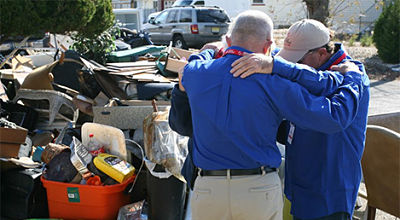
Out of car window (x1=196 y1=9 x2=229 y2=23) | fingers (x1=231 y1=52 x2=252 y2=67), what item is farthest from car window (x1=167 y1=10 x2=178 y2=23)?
fingers (x1=231 y1=52 x2=252 y2=67)

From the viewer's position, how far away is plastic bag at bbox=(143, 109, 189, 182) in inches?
124

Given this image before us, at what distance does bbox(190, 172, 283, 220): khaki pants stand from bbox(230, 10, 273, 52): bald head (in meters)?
0.62

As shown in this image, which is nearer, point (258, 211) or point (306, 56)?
point (258, 211)

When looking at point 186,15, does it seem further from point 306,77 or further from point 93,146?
point 306,77

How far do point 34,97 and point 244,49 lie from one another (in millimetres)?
3775

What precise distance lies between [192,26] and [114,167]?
12935 mm

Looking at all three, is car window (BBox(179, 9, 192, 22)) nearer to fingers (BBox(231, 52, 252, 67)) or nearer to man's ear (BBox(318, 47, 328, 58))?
man's ear (BBox(318, 47, 328, 58))

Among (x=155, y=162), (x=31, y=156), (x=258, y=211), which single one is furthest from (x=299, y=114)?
(x=31, y=156)

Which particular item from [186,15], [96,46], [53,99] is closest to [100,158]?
[53,99]

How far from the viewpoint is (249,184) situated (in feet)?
6.05

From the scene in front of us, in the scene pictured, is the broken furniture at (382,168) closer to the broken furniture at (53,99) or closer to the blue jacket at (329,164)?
the blue jacket at (329,164)

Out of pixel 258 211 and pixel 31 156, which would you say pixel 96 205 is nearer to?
pixel 31 156

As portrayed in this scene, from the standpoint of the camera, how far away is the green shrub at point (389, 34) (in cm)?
1191

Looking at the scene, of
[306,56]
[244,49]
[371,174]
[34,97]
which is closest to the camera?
[244,49]
